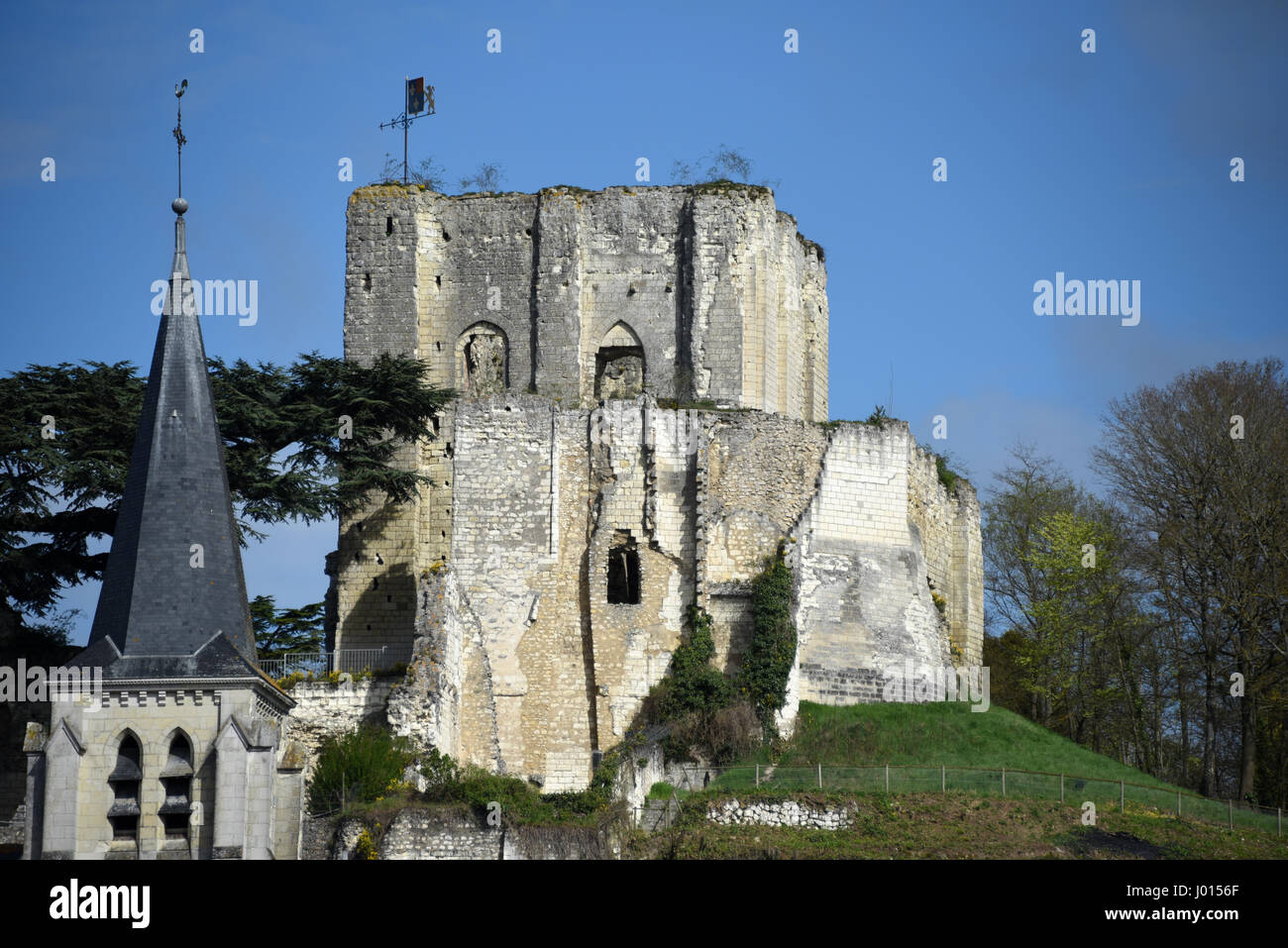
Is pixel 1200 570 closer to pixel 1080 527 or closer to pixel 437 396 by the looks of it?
pixel 1080 527

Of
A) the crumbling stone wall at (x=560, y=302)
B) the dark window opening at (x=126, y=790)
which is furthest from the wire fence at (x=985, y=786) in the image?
the crumbling stone wall at (x=560, y=302)

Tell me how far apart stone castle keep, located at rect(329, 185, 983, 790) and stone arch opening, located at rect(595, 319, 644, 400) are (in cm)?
6

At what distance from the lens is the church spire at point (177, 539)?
26.0m

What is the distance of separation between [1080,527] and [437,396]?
13.9 metres

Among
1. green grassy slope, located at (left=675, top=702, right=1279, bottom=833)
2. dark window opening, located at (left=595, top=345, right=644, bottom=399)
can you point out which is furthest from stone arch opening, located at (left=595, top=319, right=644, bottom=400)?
green grassy slope, located at (left=675, top=702, right=1279, bottom=833)

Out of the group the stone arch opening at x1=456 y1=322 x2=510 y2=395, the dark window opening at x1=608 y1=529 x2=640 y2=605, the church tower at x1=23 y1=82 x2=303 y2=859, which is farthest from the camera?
the stone arch opening at x1=456 y1=322 x2=510 y2=395

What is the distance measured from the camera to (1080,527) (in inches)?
1679

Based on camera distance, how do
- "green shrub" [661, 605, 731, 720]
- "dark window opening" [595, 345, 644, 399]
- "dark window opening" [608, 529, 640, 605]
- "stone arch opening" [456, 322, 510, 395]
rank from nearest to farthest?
"green shrub" [661, 605, 731, 720] → "dark window opening" [608, 529, 640, 605] → "stone arch opening" [456, 322, 510, 395] → "dark window opening" [595, 345, 644, 399]

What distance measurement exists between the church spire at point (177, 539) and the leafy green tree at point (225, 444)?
7869mm

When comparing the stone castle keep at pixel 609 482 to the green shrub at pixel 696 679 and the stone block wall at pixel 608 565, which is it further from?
the green shrub at pixel 696 679

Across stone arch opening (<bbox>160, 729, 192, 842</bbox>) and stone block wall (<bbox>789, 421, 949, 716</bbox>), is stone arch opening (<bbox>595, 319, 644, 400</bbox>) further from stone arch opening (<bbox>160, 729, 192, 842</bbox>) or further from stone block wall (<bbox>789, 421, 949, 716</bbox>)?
stone arch opening (<bbox>160, 729, 192, 842</bbox>)

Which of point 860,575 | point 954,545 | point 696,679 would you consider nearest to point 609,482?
point 696,679

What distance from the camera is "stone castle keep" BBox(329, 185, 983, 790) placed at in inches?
1391
